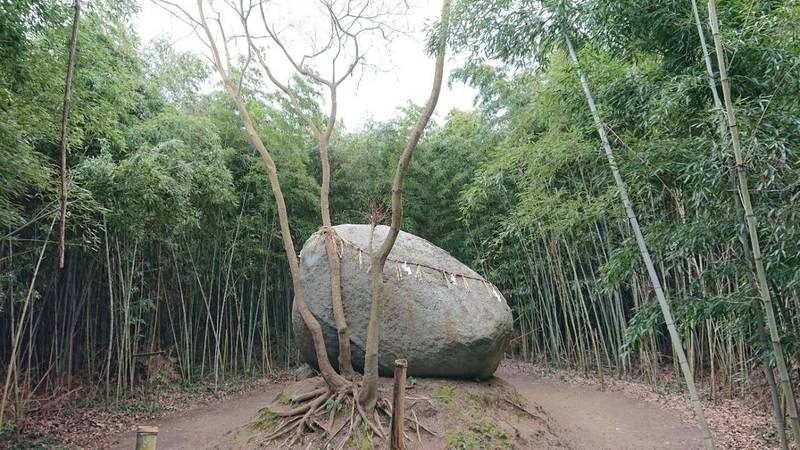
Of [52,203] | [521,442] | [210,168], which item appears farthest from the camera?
[210,168]

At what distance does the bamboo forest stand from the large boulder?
22 millimetres

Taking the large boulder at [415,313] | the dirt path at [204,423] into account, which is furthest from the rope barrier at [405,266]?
the dirt path at [204,423]

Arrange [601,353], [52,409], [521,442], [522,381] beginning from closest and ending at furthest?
1. [521,442]
2. [52,409]
3. [522,381]
4. [601,353]

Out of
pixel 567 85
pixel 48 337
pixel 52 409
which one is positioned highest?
pixel 567 85

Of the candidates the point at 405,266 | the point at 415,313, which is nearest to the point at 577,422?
the point at 415,313

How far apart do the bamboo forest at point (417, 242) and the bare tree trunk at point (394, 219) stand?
0.02 metres

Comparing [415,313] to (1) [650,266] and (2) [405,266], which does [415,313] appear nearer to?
(2) [405,266]

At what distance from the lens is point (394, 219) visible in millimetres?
3523

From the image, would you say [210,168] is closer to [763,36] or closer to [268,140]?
[268,140]

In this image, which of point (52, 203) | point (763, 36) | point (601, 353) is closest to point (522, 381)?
point (601, 353)

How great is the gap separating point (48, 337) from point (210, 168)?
297 centimetres

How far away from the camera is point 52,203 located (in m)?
4.23

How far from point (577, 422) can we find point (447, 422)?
1783 millimetres

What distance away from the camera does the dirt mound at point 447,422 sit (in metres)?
3.71
